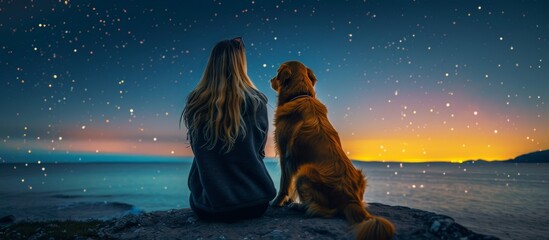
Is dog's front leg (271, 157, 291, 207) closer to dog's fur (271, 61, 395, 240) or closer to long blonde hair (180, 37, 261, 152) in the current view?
dog's fur (271, 61, 395, 240)

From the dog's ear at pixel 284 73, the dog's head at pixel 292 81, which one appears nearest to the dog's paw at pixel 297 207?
the dog's head at pixel 292 81

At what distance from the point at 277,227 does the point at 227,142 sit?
1.01 m

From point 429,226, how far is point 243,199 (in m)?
2.03

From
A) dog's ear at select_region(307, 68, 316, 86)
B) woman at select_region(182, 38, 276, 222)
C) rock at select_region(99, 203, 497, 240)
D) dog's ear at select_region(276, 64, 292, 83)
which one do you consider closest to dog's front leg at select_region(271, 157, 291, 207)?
rock at select_region(99, 203, 497, 240)

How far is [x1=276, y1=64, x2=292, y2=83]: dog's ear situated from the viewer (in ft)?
14.6

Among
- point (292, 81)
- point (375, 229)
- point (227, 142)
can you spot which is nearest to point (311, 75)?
point (292, 81)

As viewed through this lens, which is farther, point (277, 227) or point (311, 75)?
point (311, 75)

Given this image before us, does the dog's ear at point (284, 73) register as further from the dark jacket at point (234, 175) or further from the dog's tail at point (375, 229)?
the dog's tail at point (375, 229)

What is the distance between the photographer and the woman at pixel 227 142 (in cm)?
355

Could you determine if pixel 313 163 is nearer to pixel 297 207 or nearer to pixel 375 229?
pixel 297 207

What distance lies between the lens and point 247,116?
3.75m

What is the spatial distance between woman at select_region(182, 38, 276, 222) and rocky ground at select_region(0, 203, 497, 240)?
Answer: 219 mm

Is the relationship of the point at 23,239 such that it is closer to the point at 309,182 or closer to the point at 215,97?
the point at 215,97

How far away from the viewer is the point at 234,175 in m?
3.60
